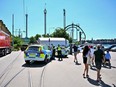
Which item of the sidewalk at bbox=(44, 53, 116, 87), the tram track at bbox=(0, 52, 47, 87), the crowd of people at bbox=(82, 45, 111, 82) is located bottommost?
the sidewalk at bbox=(44, 53, 116, 87)

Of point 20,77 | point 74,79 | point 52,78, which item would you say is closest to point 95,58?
point 74,79

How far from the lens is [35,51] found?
18.0 meters

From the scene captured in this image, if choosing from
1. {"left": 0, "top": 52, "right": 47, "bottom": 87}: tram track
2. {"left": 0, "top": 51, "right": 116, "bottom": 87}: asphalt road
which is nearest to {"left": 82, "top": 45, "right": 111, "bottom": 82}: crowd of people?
{"left": 0, "top": 51, "right": 116, "bottom": 87}: asphalt road

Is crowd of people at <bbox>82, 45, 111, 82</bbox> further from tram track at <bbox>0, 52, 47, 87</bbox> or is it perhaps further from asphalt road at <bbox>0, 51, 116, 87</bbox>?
tram track at <bbox>0, 52, 47, 87</bbox>

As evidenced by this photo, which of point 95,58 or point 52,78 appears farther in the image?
point 52,78

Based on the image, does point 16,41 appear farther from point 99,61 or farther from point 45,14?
point 99,61

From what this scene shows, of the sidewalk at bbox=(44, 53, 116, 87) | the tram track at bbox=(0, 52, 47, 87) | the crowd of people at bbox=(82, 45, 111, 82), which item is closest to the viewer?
the tram track at bbox=(0, 52, 47, 87)

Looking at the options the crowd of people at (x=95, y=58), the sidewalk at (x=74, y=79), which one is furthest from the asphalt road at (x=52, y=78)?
the crowd of people at (x=95, y=58)

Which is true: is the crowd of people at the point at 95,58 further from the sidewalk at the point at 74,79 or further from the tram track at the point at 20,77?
the tram track at the point at 20,77

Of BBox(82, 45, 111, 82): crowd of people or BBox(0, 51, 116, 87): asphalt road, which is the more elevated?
BBox(82, 45, 111, 82): crowd of people

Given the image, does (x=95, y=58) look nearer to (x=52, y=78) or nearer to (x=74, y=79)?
(x=74, y=79)

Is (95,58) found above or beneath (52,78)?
above

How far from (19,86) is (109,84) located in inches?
150

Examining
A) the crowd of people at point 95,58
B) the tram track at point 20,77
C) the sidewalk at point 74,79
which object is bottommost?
the sidewalk at point 74,79
